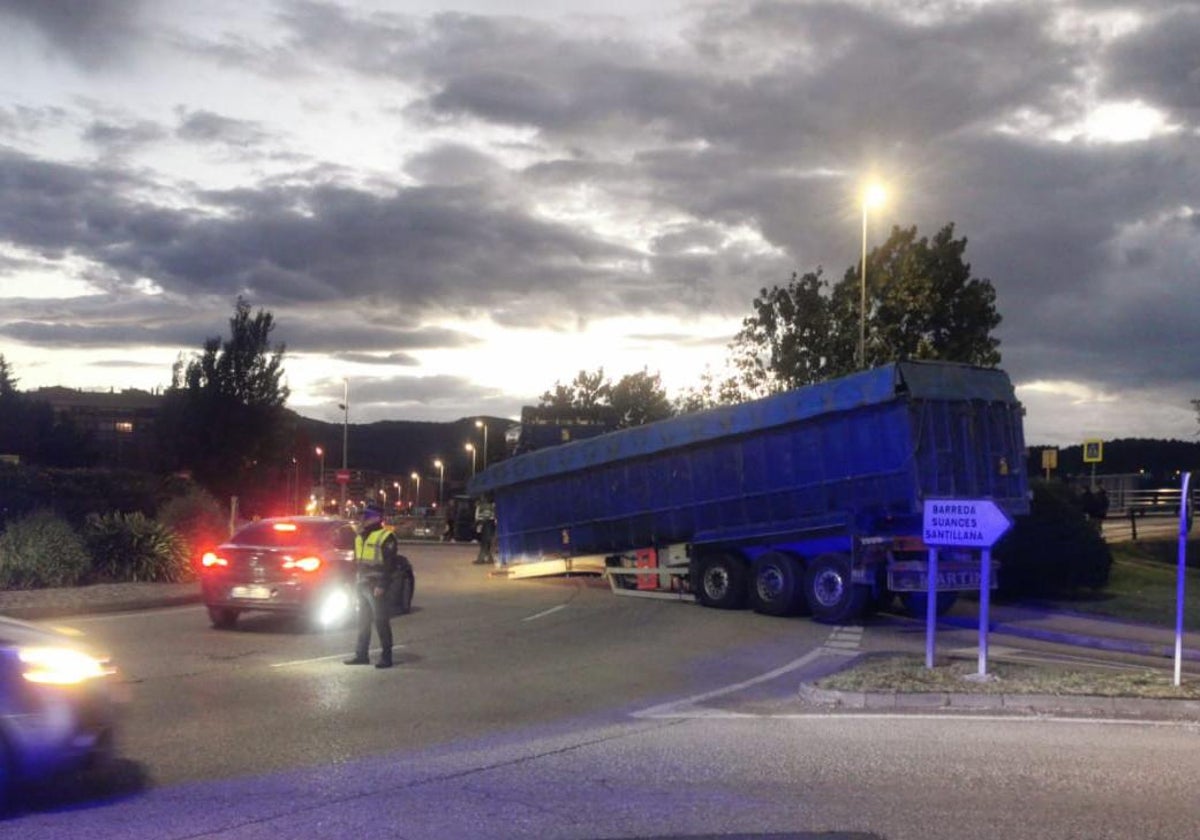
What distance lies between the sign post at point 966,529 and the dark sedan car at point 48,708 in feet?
26.2

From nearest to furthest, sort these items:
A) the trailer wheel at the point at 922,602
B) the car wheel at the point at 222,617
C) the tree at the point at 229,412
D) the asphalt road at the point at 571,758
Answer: the asphalt road at the point at 571,758
the car wheel at the point at 222,617
the trailer wheel at the point at 922,602
the tree at the point at 229,412

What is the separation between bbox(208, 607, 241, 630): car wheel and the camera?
54.2 ft

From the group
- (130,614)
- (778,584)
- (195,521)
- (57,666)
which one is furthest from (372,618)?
(195,521)

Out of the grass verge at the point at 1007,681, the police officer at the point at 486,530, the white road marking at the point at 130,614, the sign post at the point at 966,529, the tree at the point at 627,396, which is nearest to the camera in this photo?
the grass verge at the point at 1007,681

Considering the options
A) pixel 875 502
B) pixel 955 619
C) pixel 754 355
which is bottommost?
pixel 955 619

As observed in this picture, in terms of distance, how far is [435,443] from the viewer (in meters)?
154

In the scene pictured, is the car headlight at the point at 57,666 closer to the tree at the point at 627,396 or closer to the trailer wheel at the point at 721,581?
the trailer wheel at the point at 721,581

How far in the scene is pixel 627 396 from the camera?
6450 cm

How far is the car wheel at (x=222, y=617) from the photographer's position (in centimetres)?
1652

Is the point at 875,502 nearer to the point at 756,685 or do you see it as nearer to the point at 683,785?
the point at 756,685

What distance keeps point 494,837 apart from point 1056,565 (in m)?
18.3

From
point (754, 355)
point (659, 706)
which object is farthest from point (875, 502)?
point (754, 355)

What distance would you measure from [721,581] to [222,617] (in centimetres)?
805

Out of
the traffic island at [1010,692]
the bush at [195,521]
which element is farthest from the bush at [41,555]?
the traffic island at [1010,692]
